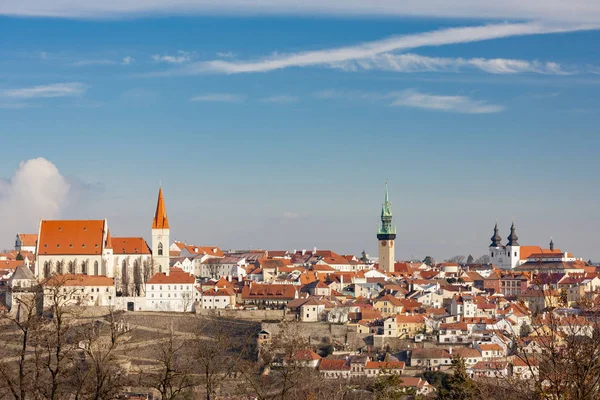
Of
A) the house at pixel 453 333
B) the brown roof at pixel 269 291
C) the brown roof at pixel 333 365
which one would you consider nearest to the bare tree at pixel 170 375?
the brown roof at pixel 333 365

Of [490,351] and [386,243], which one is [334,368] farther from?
[386,243]

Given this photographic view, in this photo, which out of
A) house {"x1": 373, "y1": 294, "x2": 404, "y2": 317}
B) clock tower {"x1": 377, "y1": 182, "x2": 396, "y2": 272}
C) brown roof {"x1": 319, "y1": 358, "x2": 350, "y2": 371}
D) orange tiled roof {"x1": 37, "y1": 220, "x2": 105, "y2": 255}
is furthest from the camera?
clock tower {"x1": 377, "y1": 182, "x2": 396, "y2": 272}

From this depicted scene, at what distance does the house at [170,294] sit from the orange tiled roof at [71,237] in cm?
742

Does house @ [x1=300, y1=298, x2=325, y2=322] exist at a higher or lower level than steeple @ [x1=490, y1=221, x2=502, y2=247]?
lower

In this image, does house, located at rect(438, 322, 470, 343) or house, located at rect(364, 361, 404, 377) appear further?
house, located at rect(438, 322, 470, 343)

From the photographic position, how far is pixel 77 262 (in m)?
72.6

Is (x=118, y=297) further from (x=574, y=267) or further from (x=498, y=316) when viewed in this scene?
(x=574, y=267)

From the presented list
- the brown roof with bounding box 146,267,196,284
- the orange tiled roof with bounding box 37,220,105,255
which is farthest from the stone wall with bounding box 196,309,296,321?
the orange tiled roof with bounding box 37,220,105,255

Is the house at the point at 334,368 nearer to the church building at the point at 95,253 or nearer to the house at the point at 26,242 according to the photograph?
the church building at the point at 95,253

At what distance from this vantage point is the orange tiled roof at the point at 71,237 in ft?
239

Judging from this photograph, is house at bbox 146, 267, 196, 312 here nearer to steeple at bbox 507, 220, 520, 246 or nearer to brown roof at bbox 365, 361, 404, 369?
brown roof at bbox 365, 361, 404, 369

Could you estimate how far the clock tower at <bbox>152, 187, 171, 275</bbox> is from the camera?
7506 cm

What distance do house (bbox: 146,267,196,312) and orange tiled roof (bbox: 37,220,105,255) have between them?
742cm

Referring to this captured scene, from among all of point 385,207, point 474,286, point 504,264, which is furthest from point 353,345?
point 504,264
